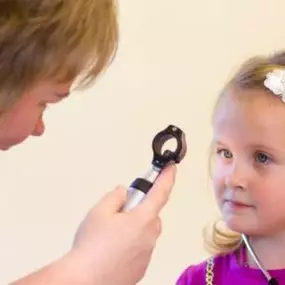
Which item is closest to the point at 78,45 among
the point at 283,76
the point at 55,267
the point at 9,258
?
the point at 55,267

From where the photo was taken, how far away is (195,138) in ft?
4.41

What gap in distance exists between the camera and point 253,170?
0.89 m

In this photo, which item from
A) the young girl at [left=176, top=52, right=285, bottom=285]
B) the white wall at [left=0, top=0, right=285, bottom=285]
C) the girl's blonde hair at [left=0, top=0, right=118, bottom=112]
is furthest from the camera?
the white wall at [left=0, top=0, right=285, bottom=285]

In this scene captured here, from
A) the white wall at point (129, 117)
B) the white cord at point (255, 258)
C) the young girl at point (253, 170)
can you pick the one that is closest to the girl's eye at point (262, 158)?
the young girl at point (253, 170)

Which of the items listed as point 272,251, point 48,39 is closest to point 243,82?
point 272,251

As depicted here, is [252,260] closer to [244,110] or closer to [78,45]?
[244,110]

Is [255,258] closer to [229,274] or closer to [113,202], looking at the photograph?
[229,274]

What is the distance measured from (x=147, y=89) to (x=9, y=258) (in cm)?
35

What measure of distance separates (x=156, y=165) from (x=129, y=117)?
1.79 feet

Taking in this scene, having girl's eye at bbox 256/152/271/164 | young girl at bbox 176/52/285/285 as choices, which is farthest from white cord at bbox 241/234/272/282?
girl's eye at bbox 256/152/271/164

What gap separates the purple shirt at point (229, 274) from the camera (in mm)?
927

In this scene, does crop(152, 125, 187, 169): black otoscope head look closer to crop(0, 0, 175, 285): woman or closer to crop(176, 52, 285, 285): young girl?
crop(0, 0, 175, 285): woman

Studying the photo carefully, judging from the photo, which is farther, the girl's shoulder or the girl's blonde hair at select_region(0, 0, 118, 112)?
the girl's shoulder

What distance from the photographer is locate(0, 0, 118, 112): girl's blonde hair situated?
686 millimetres
